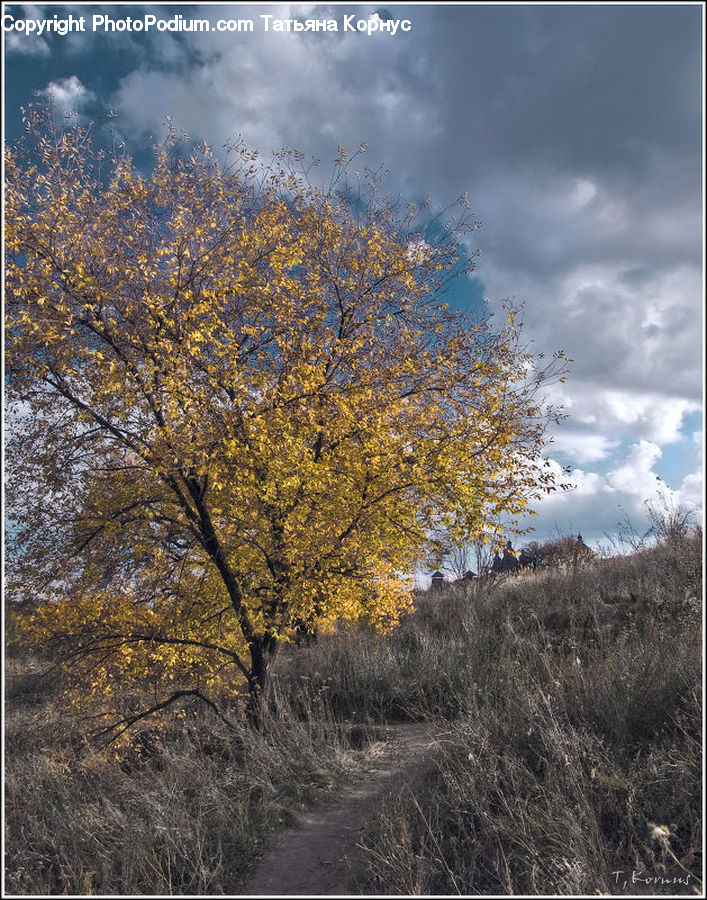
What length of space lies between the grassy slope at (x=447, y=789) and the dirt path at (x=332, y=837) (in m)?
0.21

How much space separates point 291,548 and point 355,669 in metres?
4.18

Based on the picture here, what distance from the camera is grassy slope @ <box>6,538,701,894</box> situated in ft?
15.8

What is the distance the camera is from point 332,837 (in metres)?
6.17

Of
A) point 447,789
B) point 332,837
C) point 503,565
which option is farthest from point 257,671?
point 503,565

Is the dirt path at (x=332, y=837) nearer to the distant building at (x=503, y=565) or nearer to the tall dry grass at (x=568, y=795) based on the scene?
the tall dry grass at (x=568, y=795)

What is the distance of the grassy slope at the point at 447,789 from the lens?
481 centimetres

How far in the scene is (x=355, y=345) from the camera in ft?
31.2

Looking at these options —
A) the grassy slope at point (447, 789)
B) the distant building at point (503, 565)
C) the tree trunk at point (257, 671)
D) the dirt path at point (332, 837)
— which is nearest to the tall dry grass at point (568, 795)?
the grassy slope at point (447, 789)

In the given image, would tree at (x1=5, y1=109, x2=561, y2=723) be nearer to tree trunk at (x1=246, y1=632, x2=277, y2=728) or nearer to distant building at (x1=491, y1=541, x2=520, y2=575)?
tree trunk at (x1=246, y1=632, x2=277, y2=728)

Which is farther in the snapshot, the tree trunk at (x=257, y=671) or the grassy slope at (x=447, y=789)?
the tree trunk at (x=257, y=671)

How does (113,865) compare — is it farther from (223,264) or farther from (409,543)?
(223,264)

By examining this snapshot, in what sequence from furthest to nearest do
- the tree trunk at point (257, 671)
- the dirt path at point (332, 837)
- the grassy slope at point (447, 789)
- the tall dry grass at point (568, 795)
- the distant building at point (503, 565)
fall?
the distant building at point (503, 565) → the tree trunk at point (257, 671) → the dirt path at point (332, 837) → the grassy slope at point (447, 789) → the tall dry grass at point (568, 795)

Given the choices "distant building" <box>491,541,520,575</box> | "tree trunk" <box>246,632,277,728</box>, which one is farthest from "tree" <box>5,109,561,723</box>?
"distant building" <box>491,541,520,575</box>

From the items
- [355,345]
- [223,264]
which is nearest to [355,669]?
[355,345]
